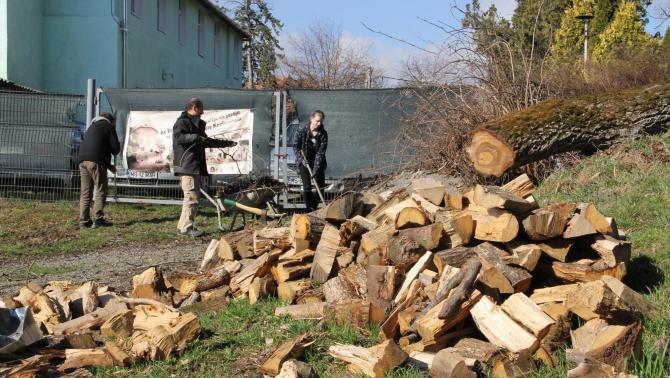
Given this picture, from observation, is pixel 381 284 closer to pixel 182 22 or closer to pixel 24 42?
pixel 24 42

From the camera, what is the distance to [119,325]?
17.0ft

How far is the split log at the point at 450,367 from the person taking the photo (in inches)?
149

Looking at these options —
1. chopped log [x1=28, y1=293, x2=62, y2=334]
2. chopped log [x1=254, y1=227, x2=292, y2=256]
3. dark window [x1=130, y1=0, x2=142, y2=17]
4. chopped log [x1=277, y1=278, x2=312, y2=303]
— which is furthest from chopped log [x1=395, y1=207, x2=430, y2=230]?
dark window [x1=130, y1=0, x2=142, y2=17]

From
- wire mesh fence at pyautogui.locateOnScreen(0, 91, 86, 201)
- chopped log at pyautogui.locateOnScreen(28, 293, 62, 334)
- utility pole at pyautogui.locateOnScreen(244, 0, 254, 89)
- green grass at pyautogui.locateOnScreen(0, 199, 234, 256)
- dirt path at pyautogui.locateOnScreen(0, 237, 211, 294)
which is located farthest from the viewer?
utility pole at pyautogui.locateOnScreen(244, 0, 254, 89)

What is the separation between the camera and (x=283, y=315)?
532 cm

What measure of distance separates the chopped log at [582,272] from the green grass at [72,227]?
20.3ft

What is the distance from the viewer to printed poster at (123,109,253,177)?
1229 cm

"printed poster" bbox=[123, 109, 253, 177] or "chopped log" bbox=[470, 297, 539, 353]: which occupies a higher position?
"printed poster" bbox=[123, 109, 253, 177]

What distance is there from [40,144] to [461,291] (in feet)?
35.5

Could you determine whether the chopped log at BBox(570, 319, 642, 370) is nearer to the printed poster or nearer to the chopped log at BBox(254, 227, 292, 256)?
the chopped log at BBox(254, 227, 292, 256)

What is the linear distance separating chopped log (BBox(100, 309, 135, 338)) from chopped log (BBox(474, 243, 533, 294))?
8.13ft

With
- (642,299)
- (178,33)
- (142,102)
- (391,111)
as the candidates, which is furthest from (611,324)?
(178,33)

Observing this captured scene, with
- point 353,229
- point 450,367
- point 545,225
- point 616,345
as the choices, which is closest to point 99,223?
point 353,229

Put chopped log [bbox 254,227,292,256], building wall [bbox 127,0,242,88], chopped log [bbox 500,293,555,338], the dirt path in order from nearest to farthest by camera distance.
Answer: chopped log [bbox 500,293,555,338]
chopped log [bbox 254,227,292,256]
the dirt path
building wall [bbox 127,0,242,88]
